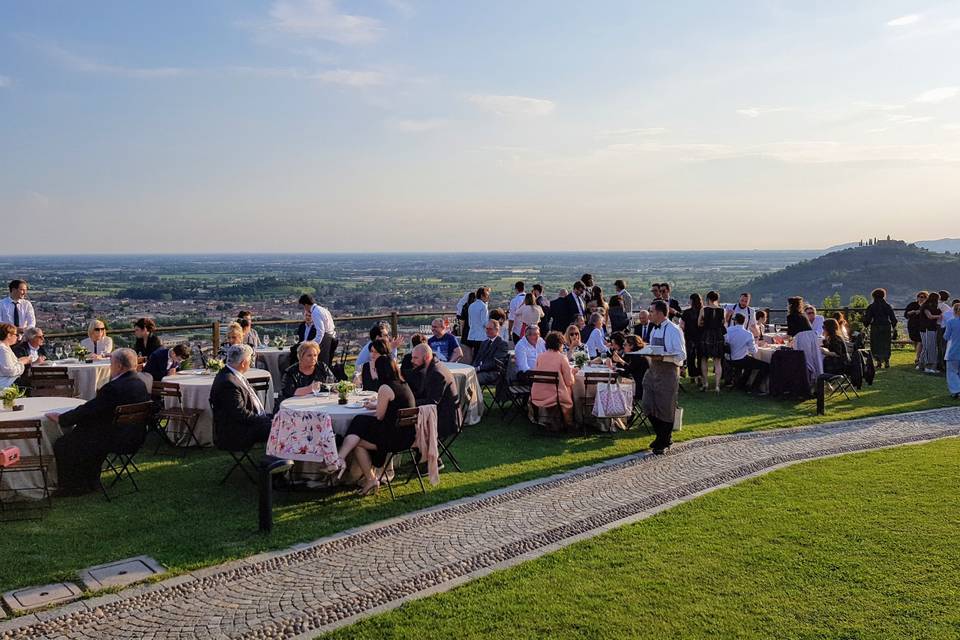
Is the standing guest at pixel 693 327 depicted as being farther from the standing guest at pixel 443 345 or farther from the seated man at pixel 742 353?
the standing guest at pixel 443 345

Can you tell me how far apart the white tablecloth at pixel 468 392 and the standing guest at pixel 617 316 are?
455 centimetres

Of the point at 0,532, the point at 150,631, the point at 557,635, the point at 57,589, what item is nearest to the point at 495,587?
the point at 557,635

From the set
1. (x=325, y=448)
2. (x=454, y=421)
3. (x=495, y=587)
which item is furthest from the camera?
(x=454, y=421)

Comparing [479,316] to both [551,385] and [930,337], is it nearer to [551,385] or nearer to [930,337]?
[551,385]

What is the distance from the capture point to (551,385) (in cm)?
955

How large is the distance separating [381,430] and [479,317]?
20.7 feet

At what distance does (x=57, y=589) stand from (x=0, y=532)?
1579 millimetres

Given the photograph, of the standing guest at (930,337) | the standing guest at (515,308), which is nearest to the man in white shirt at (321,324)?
the standing guest at (515,308)

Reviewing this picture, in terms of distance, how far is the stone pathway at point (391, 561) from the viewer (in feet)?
14.7

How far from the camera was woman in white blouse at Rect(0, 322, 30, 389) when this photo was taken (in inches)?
345

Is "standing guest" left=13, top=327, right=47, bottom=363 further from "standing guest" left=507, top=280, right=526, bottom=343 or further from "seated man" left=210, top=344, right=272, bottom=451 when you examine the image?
"standing guest" left=507, top=280, right=526, bottom=343

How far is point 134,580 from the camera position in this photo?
199 inches

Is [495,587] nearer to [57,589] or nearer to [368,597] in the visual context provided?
[368,597]

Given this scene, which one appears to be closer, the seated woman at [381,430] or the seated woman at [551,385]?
the seated woman at [381,430]
